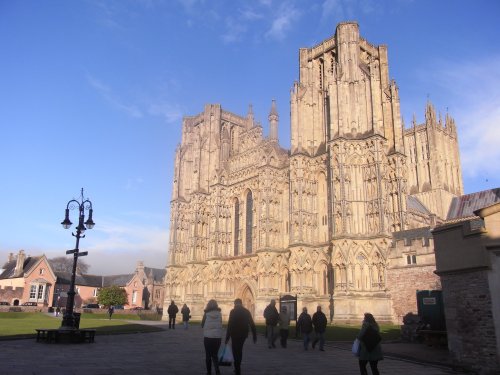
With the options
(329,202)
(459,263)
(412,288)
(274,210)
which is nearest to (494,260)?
(459,263)

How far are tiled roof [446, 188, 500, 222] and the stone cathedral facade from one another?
12.4m

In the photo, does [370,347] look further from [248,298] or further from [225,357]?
[248,298]

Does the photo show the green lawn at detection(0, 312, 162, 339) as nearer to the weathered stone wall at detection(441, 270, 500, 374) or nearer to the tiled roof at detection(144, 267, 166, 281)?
the weathered stone wall at detection(441, 270, 500, 374)

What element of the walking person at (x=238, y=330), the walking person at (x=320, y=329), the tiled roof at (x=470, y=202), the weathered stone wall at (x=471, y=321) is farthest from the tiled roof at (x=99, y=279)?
the weathered stone wall at (x=471, y=321)

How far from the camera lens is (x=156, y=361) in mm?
12766

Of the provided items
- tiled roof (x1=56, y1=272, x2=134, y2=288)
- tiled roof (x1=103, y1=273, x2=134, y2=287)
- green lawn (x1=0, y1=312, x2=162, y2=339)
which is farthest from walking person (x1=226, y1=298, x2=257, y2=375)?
tiled roof (x1=103, y1=273, x2=134, y2=287)

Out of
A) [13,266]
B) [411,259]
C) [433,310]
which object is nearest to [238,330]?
[433,310]

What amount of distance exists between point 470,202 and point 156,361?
59573 mm

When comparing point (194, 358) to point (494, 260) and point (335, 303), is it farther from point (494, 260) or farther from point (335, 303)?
point (335, 303)

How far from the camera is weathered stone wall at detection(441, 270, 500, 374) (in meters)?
11.7

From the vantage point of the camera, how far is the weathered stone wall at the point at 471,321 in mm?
11719

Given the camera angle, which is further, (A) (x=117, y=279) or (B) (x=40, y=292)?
(A) (x=117, y=279)

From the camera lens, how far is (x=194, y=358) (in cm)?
1395

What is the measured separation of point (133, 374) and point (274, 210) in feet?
108
